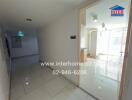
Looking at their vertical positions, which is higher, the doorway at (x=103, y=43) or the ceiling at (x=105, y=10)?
the ceiling at (x=105, y=10)

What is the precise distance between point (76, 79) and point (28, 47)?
701cm

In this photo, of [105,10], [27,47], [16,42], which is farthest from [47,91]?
[27,47]

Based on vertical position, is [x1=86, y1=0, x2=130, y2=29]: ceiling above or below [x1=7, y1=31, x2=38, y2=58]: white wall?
above

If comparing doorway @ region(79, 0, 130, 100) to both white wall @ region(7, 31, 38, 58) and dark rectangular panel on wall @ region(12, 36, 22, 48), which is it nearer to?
white wall @ region(7, 31, 38, 58)

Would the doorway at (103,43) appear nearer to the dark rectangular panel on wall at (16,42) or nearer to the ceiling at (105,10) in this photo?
the ceiling at (105,10)

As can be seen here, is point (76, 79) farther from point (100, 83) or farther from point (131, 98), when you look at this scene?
point (131, 98)

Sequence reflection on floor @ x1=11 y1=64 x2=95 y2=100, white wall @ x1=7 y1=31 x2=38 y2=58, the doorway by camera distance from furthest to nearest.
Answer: white wall @ x1=7 y1=31 x2=38 y2=58
the doorway
reflection on floor @ x1=11 y1=64 x2=95 y2=100

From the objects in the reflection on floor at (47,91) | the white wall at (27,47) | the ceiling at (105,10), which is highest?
the ceiling at (105,10)

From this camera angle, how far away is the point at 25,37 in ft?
25.2

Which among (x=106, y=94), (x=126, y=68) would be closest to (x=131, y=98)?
(x=126, y=68)

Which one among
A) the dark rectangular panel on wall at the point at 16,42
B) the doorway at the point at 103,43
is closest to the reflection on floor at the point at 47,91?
the doorway at the point at 103,43

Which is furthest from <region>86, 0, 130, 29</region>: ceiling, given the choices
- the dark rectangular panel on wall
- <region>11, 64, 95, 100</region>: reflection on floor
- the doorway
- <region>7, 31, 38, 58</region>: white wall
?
the dark rectangular panel on wall

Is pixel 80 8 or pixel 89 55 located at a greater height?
pixel 80 8

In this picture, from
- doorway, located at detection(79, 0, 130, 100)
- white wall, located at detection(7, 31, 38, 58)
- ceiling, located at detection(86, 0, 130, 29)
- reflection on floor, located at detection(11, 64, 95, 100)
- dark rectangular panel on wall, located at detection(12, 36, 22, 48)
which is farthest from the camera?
white wall, located at detection(7, 31, 38, 58)
